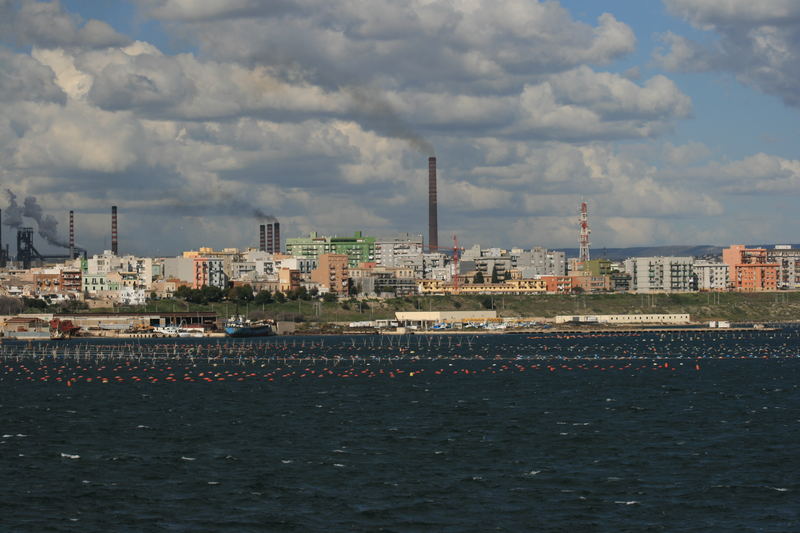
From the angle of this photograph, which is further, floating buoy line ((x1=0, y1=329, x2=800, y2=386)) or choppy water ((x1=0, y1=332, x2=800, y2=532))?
floating buoy line ((x1=0, y1=329, x2=800, y2=386))

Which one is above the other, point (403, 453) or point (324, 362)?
point (324, 362)

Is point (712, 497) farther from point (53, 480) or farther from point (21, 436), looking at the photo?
point (21, 436)

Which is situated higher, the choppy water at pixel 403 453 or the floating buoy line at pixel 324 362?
the floating buoy line at pixel 324 362

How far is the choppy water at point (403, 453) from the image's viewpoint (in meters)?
53.2

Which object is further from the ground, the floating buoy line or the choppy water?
the floating buoy line

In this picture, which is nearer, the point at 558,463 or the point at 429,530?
the point at 429,530

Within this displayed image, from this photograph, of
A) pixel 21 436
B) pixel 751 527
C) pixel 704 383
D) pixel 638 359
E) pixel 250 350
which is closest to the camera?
pixel 751 527

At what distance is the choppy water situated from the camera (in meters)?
53.2

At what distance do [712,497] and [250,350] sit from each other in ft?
473

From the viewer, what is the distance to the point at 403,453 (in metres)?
70.4

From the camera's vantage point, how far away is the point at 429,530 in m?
50.3

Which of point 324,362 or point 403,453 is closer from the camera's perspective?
point 403,453

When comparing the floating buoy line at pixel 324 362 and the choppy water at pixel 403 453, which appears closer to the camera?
the choppy water at pixel 403 453

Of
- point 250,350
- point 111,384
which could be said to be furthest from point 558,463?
point 250,350
